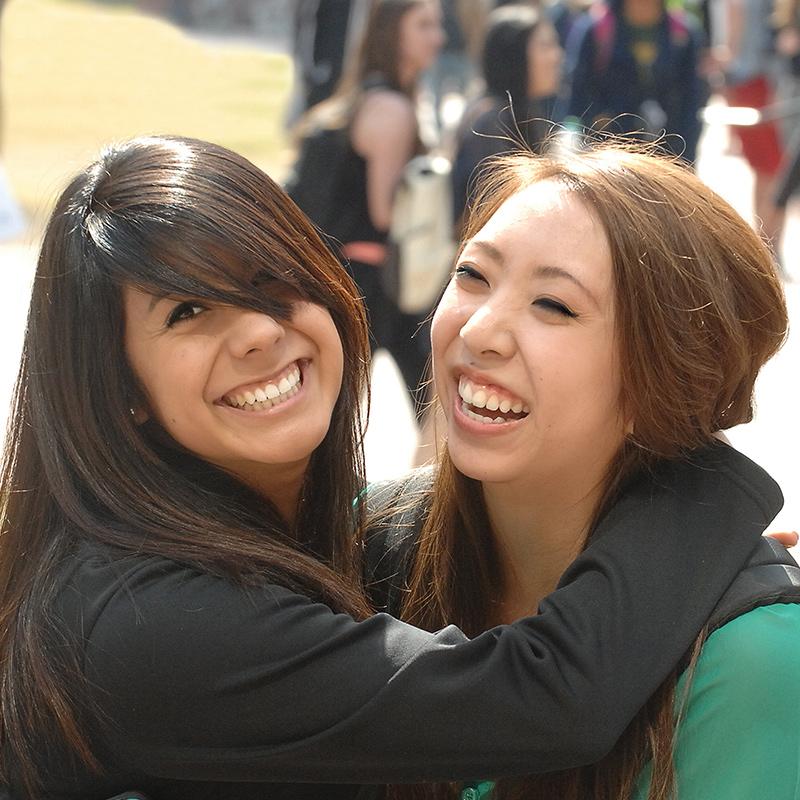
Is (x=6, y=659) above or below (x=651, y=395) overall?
below

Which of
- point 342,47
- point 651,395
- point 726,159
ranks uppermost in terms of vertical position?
point 651,395

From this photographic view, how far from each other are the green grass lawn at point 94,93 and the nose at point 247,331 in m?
9.22

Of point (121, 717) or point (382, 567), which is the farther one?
point (382, 567)

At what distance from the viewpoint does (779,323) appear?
233 cm

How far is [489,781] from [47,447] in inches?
35.9

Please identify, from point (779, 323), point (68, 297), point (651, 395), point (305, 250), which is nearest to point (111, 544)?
point (68, 297)

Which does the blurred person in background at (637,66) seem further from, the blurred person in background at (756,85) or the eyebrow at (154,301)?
the eyebrow at (154,301)

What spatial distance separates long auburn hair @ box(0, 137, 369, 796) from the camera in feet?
7.01

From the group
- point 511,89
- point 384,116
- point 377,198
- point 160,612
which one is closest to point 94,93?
point 511,89

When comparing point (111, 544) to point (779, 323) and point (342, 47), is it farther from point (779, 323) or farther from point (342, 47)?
point (342, 47)

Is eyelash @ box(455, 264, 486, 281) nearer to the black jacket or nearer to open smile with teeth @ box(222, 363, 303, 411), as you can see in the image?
open smile with teeth @ box(222, 363, 303, 411)

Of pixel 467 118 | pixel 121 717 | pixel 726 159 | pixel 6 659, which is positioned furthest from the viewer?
pixel 726 159

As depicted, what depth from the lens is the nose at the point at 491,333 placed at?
2.25 m

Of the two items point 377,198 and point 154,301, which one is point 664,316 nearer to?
point 154,301
